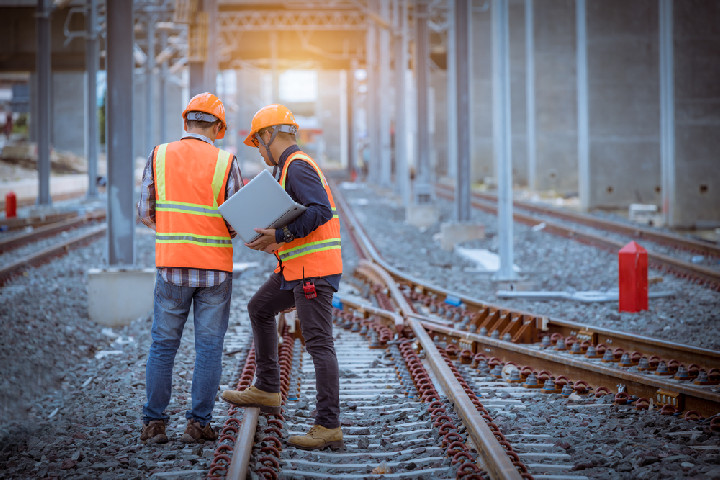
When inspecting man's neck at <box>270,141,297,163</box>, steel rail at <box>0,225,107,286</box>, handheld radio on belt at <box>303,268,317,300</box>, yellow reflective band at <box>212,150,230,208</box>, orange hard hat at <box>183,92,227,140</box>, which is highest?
orange hard hat at <box>183,92,227,140</box>

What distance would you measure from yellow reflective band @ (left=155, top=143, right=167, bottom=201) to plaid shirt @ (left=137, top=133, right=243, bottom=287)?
41mm

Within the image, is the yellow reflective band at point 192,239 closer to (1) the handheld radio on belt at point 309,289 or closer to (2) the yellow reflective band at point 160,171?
(2) the yellow reflective band at point 160,171

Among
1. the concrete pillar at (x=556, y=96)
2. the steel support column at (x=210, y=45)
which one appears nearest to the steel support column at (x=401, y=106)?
the concrete pillar at (x=556, y=96)

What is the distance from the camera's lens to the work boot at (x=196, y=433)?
5152 millimetres

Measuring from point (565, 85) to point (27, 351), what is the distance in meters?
29.7

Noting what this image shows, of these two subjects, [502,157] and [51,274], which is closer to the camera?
[502,157]

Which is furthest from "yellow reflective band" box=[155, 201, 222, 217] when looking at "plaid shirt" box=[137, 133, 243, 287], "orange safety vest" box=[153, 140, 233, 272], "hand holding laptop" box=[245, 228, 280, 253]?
"hand holding laptop" box=[245, 228, 280, 253]

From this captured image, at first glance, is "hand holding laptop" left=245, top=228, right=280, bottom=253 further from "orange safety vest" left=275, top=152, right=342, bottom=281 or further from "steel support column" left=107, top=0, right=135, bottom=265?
"steel support column" left=107, top=0, right=135, bottom=265

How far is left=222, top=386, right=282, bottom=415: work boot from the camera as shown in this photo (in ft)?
18.2

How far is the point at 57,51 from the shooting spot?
43625mm

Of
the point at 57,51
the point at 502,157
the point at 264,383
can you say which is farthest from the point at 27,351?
the point at 57,51

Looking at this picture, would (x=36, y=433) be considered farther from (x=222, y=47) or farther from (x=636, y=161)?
(x=222, y=47)

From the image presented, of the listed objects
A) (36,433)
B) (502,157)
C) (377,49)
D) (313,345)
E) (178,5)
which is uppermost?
(377,49)

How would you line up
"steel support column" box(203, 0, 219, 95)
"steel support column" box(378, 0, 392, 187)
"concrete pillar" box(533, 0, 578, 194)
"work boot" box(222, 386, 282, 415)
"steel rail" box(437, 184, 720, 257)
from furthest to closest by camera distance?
"concrete pillar" box(533, 0, 578, 194) < "steel support column" box(378, 0, 392, 187) < "steel support column" box(203, 0, 219, 95) < "steel rail" box(437, 184, 720, 257) < "work boot" box(222, 386, 282, 415)
